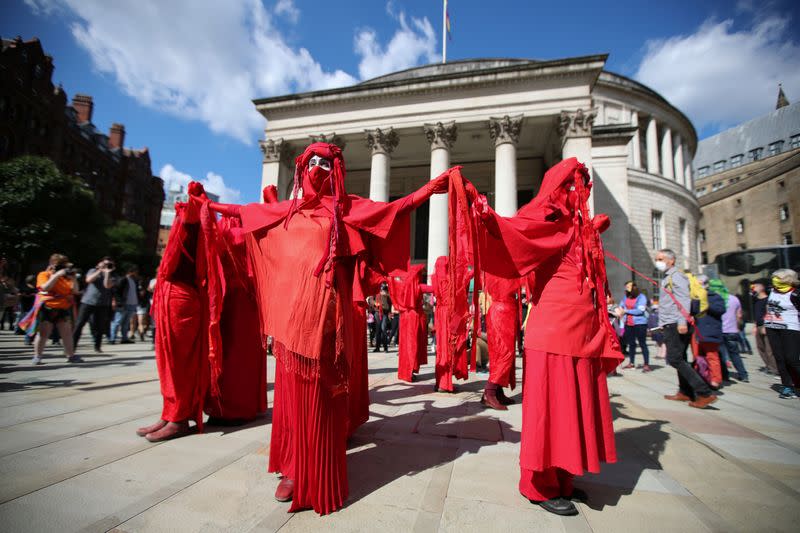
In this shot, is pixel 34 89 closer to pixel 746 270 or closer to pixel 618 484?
pixel 618 484

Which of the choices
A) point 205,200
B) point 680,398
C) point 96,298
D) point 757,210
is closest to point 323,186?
point 205,200

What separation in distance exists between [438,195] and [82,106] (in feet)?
156

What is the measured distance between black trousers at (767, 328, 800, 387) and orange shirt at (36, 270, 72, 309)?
42.0ft

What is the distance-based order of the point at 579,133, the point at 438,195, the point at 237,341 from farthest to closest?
the point at 438,195 → the point at 579,133 → the point at 237,341

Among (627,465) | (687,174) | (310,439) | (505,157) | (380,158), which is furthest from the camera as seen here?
(687,174)

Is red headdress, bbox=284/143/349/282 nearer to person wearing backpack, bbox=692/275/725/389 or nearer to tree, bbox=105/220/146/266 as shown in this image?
person wearing backpack, bbox=692/275/725/389

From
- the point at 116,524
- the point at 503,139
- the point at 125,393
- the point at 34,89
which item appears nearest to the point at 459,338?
the point at 116,524

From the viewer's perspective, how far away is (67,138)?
36344mm

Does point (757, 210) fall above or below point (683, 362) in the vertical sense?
above


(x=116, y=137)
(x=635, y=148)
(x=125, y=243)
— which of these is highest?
(x=116, y=137)

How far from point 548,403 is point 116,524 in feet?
8.62

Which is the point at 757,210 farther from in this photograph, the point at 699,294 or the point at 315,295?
the point at 315,295

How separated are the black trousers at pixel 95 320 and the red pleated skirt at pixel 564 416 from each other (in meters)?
10.3

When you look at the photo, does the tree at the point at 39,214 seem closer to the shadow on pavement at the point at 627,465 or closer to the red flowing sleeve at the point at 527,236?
the red flowing sleeve at the point at 527,236
